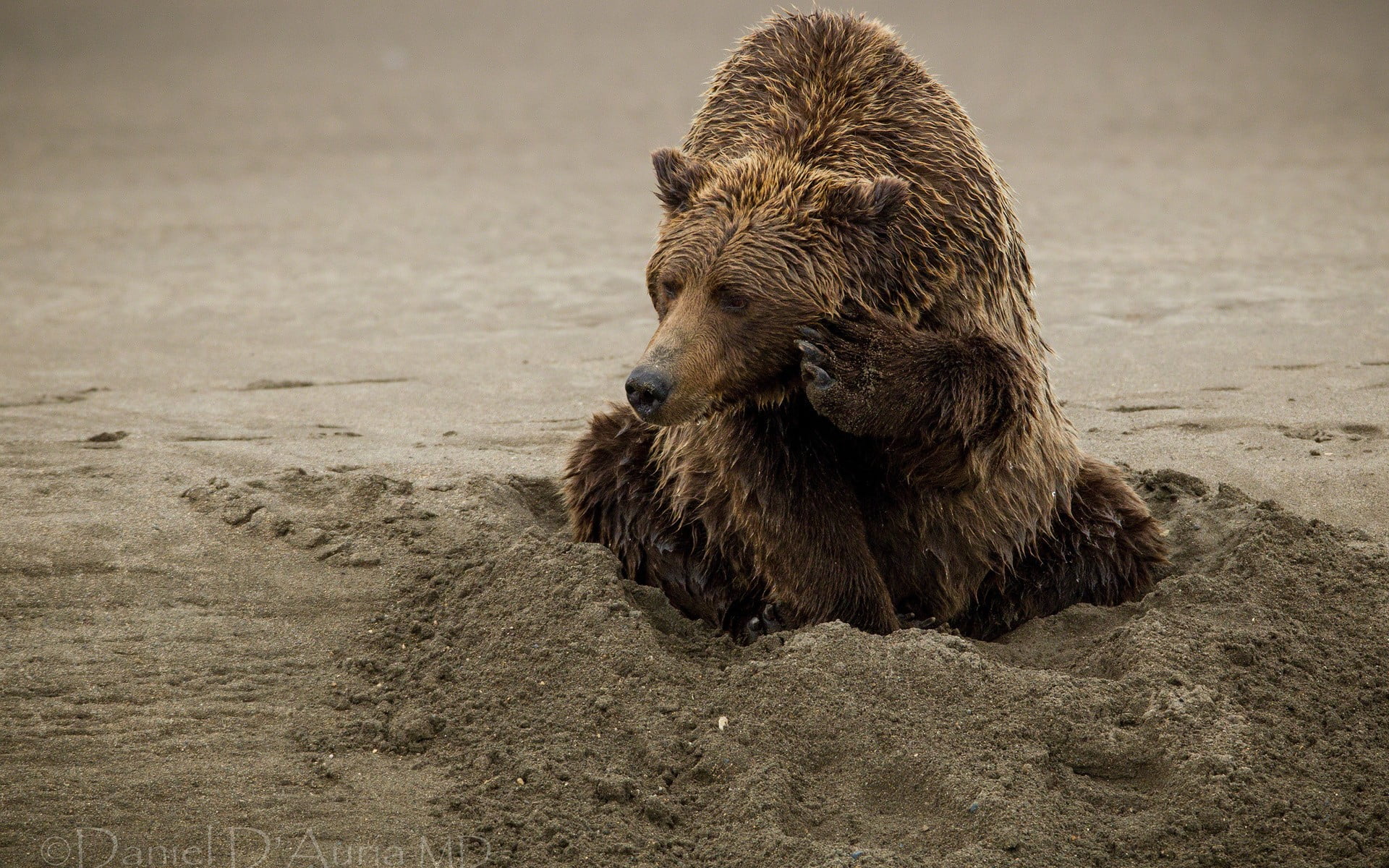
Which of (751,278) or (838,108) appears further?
(838,108)

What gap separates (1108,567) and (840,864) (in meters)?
1.97

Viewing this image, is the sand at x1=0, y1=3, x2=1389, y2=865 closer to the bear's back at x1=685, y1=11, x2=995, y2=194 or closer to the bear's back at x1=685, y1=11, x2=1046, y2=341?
the bear's back at x1=685, y1=11, x2=1046, y2=341

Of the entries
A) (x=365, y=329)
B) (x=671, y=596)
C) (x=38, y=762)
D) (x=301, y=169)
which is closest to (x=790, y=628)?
(x=671, y=596)

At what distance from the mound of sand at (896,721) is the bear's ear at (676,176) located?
121cm

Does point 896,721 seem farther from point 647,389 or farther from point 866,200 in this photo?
point 866,200

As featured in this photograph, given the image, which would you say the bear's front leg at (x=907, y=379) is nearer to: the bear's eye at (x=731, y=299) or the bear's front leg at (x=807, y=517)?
the bear's eye at (x=731, y=299)

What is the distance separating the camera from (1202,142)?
46.0 feet

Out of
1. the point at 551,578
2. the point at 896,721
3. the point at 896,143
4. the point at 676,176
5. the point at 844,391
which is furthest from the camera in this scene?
the point at 551,578

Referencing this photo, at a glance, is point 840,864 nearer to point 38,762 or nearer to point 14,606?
point 38,762

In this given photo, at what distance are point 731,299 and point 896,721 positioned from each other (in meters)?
1.25

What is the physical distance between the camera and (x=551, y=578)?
4406 millimetres

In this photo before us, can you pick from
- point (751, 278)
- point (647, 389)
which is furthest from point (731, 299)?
point (647, 389)

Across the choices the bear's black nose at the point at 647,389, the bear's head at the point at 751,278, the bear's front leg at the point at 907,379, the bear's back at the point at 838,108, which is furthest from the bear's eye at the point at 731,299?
the bear's back at the point at 838,108

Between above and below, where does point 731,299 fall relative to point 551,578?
above
